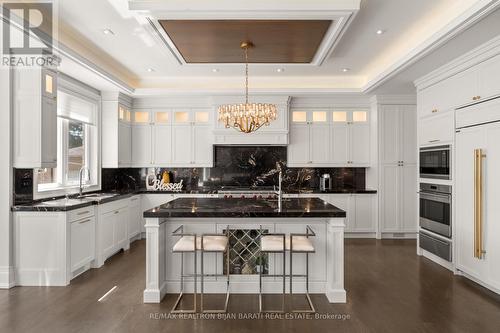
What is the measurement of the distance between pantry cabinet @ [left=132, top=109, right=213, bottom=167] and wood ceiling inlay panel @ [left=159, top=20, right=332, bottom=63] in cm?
173

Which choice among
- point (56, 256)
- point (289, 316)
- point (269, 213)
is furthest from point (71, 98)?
point (289, 316)

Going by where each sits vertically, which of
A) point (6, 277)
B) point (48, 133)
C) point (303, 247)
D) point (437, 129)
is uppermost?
point (437, 129)

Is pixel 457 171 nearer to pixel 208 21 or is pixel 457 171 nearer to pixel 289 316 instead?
pixel 289 316

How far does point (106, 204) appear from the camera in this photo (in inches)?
173

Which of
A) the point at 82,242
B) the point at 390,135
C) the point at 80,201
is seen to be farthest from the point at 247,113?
the point at 390,135

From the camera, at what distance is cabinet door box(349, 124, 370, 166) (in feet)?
19.8

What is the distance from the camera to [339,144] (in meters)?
6.06

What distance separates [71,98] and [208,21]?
8.96 ft

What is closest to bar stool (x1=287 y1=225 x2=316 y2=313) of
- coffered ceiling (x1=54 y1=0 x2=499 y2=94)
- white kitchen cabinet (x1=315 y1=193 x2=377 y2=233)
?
coffered ceiling (x1=54 y1=0 x2=499 y2=94)

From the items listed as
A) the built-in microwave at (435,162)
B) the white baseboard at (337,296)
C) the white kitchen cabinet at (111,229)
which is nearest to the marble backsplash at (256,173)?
the white kitchen cabinet at (111,229)

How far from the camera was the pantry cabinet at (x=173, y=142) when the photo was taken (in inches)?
239

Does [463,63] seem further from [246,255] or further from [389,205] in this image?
[246,255]

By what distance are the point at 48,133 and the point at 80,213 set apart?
3.35 feet

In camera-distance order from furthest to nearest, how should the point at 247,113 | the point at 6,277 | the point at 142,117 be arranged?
the point at 142,117
the point at 247,113
the point at 6,277
